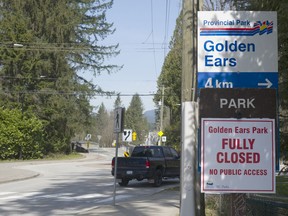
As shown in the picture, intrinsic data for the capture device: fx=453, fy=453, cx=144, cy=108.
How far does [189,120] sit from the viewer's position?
633cm

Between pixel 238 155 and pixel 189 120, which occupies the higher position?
pixel 189 120

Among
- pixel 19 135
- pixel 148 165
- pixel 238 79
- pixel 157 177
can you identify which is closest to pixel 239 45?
pixel 238 79

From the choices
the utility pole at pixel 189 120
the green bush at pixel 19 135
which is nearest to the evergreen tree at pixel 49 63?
the green bush at pixel 19 135

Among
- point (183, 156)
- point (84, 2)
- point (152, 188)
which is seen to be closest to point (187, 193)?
point (183, 156)

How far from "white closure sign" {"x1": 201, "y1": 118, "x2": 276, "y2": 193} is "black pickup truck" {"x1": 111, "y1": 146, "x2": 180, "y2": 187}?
1549 cm

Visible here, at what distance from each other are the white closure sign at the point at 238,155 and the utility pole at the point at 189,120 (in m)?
1.14

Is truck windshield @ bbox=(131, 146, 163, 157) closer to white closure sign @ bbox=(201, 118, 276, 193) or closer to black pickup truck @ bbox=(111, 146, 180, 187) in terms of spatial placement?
→ black pickup truck @ bbox=(111, 146, 180, 187)

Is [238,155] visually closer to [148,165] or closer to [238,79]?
[238,79]

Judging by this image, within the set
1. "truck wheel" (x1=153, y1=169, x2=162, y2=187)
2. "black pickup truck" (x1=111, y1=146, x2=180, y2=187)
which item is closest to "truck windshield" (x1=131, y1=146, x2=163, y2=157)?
"black pickup truck" (x1=111, y1=146, x2=180, y2=187)

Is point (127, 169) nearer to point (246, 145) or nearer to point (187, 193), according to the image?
point (187, 193)

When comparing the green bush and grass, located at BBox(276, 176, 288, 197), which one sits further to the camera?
the green bush

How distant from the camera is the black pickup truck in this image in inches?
816

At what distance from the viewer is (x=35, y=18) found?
5125cm

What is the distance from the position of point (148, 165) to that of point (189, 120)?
14538 mm
